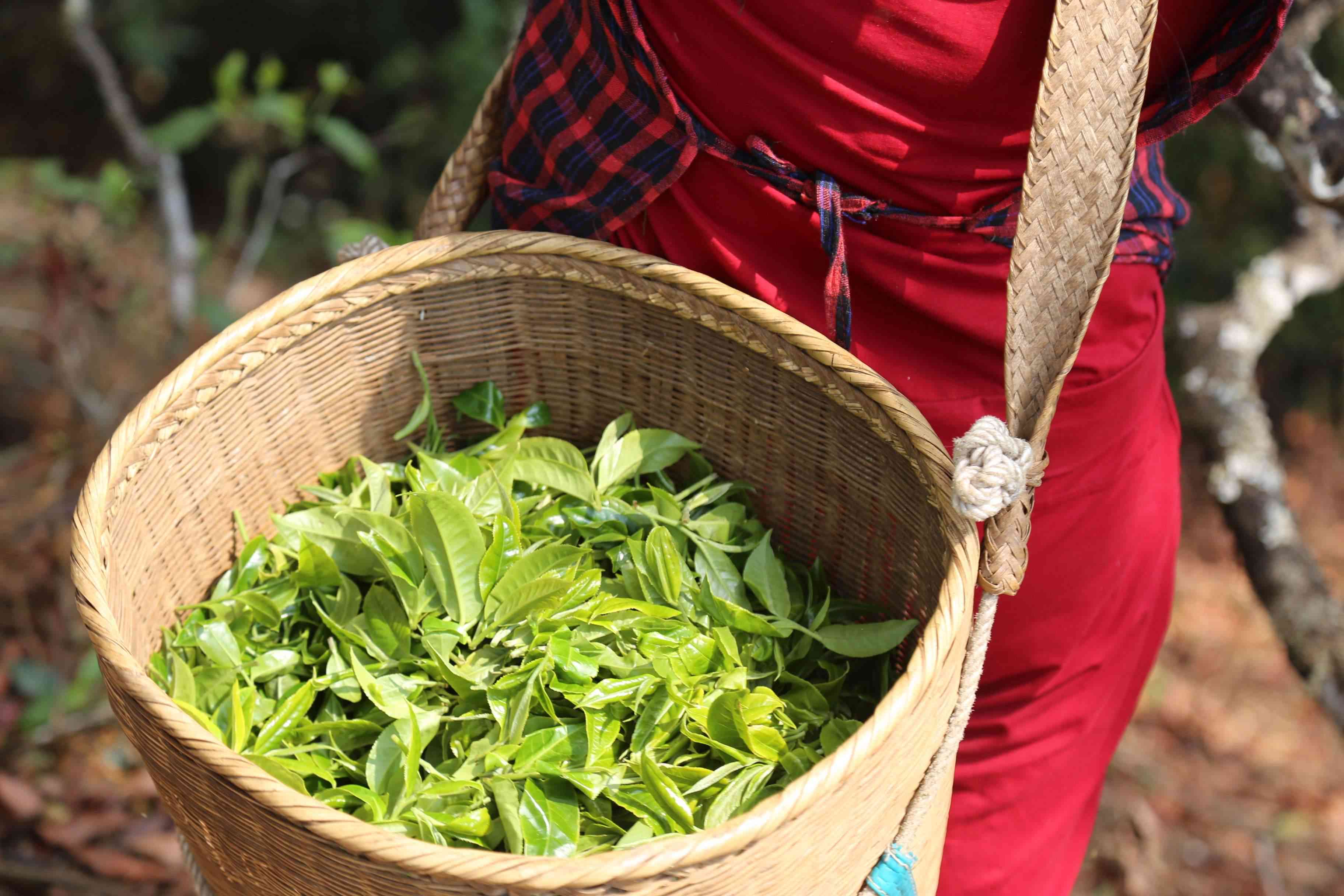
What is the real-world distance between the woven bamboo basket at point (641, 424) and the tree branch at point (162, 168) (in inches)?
35.9

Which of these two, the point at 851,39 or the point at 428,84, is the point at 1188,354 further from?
the point at 428,84

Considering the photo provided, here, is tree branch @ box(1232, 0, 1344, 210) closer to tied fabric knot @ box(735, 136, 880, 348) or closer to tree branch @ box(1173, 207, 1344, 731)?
tree branch @ box(1173, 207, 1344, 731)

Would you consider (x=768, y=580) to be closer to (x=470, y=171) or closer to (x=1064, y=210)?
(x=1064, y=210)

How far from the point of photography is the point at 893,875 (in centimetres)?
82

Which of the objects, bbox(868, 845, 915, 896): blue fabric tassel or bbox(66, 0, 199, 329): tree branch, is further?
bbox(66, 0, 199, 329): tree branch

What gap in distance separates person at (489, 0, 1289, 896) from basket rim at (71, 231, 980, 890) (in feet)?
0.21

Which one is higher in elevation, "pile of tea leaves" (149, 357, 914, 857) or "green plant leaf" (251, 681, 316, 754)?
"pile of tea leaves" (149, 357, 914, 857)

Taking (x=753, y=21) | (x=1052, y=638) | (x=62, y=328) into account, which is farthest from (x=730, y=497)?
(x=62, y=328)

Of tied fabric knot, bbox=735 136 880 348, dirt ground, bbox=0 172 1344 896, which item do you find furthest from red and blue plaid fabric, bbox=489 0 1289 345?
dirt ground, bbox=0 172 1344 896

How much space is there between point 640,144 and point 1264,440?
945 mm

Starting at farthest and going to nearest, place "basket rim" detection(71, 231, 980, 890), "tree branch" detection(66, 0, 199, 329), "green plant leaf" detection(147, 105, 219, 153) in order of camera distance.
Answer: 1. "green plant leaf" detection(147, 105, 219, 153)
2. "tree branch" detection(66, 0, 199, 329)
3. "basket rim" detection(71, 231, 980, 890)

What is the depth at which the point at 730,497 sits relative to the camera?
1.16 m

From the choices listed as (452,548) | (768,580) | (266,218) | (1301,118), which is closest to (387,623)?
(452,548)

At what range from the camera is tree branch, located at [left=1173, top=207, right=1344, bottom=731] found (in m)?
1.44
